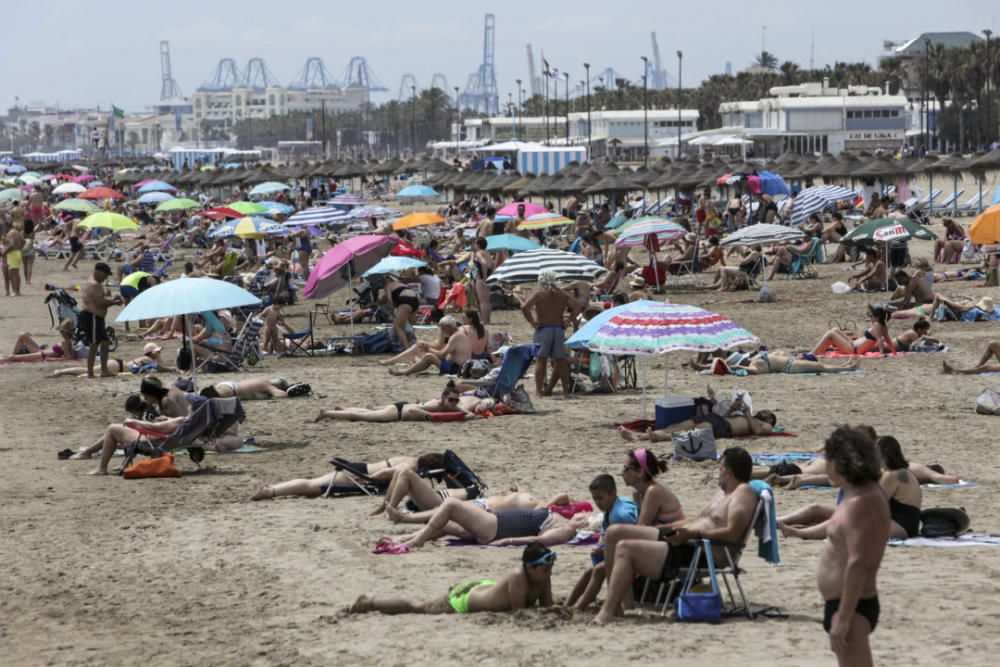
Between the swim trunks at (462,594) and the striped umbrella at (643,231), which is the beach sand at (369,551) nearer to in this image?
the swim trunks at (462,594)

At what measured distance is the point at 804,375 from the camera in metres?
14.8

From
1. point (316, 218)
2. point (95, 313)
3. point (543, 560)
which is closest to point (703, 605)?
point (543, 560)

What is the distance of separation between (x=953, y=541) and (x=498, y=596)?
2.56 m

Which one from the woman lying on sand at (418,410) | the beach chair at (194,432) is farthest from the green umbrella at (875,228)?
the beach chair at (194,432)

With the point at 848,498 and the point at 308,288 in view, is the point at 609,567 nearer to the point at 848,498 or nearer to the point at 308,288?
the point at 848,498

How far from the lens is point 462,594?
696 centimetres

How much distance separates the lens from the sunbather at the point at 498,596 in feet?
22.3

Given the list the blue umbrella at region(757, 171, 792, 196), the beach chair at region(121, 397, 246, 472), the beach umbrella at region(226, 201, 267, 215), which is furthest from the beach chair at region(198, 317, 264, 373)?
the blue umbrella at region(757, 171, 792, 196)

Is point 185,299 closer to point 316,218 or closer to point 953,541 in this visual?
point 953,541

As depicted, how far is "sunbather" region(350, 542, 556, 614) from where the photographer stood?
6793 mm

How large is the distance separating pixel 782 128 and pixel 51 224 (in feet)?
163

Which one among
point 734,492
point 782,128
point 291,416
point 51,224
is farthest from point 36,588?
point 782,128

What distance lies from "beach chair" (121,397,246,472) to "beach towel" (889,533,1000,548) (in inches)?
203

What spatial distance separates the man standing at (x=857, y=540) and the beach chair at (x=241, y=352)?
1204 centimetres
